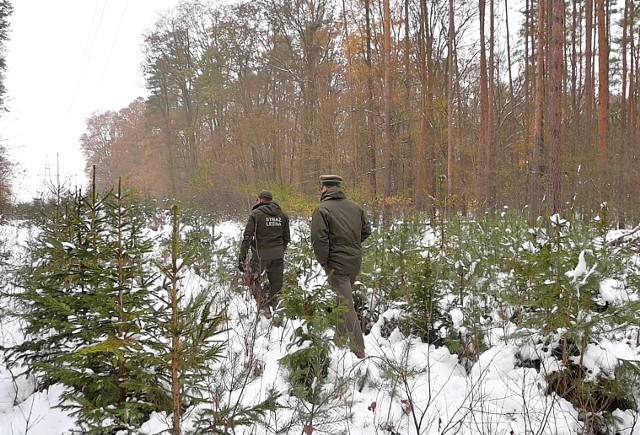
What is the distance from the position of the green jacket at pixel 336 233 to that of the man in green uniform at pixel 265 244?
1.69 meters

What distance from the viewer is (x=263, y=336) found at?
5105 mm

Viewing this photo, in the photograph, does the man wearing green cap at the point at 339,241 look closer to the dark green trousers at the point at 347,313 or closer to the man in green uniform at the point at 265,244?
the dark green trousers at the point at 347,313

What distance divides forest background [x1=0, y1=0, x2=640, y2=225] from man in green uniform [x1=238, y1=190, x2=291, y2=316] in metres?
6.02

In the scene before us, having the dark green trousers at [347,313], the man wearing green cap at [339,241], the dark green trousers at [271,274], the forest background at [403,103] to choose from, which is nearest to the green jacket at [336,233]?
the man wearing green cap at [339,241]

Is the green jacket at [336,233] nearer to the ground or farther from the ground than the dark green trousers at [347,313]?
farther from the ground

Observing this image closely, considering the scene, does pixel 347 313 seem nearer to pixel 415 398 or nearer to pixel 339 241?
pixel 339 241

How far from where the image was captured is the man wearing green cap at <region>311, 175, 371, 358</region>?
4566 millimetres

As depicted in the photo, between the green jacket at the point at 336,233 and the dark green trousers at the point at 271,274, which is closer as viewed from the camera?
the green jacket at the point at 336,233

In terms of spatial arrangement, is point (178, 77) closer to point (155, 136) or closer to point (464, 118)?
point (155, 136)

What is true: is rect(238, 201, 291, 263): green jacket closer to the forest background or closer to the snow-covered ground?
the snow-covered ground

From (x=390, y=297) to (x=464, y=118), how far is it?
17.3m

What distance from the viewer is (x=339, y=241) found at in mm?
4715

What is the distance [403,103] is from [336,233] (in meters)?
14.2

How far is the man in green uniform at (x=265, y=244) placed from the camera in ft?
20.3
